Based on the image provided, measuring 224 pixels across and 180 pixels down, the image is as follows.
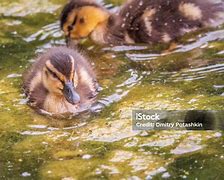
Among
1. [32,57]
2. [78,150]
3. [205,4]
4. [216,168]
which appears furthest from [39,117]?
[205,4]

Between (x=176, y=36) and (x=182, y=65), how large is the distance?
0.37m

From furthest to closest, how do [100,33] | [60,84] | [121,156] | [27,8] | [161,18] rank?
[27,8] < [100,33] < [161,18] < [60,84] < [121,156]

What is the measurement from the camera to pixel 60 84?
3.18 meters

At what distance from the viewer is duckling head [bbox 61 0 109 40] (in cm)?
394

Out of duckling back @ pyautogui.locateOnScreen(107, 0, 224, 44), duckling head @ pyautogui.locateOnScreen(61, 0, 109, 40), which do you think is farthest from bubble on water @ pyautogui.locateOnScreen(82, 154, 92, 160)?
duckling head @ pyautogui.locateOnScreen(61, 0, 109, 40)

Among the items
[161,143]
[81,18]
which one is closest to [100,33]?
[81,18]

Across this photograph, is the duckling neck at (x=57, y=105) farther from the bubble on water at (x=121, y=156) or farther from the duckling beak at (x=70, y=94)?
the bubble on water at (x=121, y=156)

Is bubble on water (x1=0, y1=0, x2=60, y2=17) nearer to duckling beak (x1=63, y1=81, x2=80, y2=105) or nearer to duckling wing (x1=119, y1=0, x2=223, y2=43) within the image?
duckling wing (x1=119, y1=0, x2=223, y2=43)

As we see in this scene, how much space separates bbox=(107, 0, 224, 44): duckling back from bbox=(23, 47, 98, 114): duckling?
577 mm

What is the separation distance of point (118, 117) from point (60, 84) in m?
0.31

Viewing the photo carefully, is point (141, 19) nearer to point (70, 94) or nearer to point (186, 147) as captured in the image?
point (70, 94)

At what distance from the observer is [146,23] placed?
12.6 ft

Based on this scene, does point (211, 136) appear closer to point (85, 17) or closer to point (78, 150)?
point (78, 150)

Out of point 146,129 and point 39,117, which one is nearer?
point 146,129
